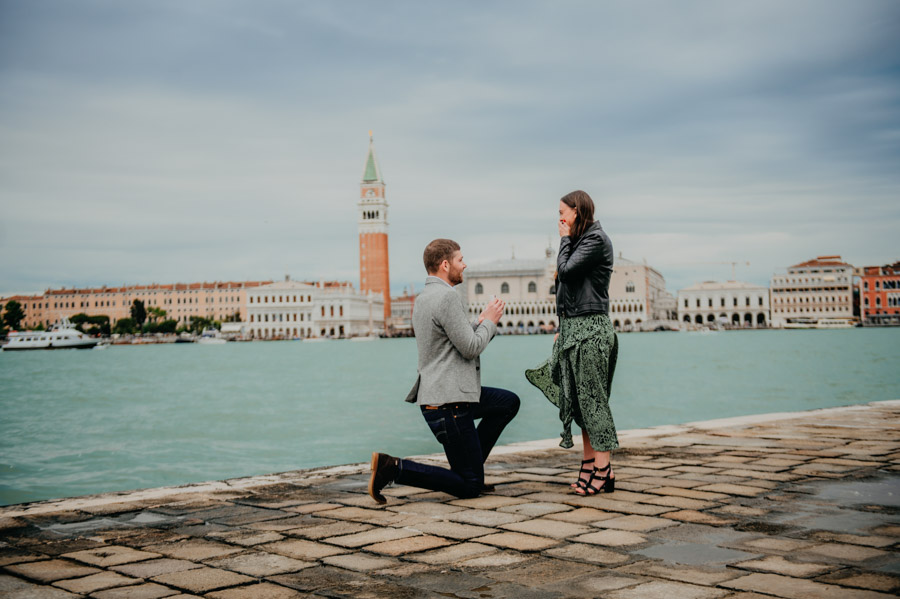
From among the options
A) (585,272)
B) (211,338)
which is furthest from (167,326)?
(585,272)

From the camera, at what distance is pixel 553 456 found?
5.17 meters

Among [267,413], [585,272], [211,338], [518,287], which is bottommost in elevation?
[267,413]

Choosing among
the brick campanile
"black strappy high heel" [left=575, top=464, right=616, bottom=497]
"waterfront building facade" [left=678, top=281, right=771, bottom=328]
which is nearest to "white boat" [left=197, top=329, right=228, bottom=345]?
the brick campanile

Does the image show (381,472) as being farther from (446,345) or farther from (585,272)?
(585,272)

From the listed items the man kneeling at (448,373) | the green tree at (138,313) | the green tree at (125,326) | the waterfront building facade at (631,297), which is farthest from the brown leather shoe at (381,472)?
the green tree at (125,326)

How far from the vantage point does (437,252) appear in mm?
3785

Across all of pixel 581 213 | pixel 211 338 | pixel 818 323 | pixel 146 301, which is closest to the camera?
pixel 581 213

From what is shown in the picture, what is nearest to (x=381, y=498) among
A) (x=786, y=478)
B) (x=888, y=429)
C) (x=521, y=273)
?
(x=786, y=478)

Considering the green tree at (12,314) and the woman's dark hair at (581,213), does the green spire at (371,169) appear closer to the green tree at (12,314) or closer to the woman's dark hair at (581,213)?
the green tree at (12,314)

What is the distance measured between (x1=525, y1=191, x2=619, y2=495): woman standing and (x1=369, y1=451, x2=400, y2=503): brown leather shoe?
0.82 metres

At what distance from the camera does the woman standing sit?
3.74 metres

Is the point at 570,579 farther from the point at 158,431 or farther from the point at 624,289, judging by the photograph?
the point at 624,289

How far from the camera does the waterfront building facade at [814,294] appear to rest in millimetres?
109812

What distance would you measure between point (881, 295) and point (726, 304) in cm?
1866
